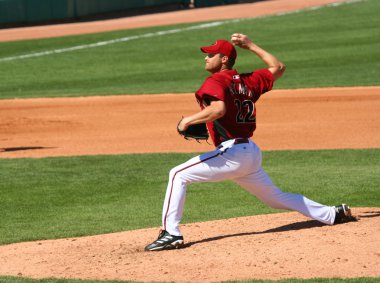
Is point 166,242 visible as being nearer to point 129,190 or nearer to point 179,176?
point 179,176

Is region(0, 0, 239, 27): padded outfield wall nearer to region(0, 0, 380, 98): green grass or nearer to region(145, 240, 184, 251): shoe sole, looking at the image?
region(0, 0, 380, 98): green grass

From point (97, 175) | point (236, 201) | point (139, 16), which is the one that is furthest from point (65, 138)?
point (139, 16)

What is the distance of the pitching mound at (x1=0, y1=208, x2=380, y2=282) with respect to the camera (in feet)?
24.3

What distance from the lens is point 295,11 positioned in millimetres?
34781

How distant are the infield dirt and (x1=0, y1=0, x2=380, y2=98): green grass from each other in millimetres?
1673

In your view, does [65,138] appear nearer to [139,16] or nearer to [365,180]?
[365,180]

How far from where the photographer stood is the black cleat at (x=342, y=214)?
340 inches

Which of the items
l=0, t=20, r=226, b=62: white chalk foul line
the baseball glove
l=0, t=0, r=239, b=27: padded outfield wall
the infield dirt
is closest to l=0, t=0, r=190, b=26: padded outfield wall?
l=0, t=0, r=239, b=27: padded outfield wall

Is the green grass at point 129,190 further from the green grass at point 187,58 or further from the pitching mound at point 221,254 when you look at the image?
the green grass at point 187,58

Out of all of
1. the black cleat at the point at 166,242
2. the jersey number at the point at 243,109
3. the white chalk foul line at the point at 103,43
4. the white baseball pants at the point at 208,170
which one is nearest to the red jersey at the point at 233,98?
the jersey number at the point at 243,109

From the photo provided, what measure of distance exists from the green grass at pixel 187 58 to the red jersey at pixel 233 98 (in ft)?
41.8

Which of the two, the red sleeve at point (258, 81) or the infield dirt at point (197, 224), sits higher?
the red sleeve at point (258, 81)

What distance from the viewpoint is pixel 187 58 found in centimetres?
2630

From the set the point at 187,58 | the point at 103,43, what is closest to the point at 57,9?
the point at 103,43
